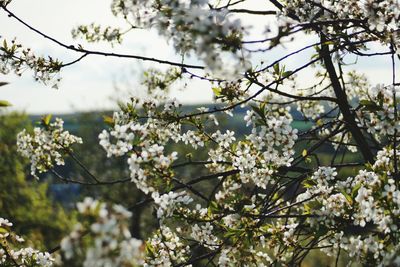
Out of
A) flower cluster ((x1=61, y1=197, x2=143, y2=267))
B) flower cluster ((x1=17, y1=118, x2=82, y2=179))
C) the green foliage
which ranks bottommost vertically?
flower cluster ((x1=61, y1=197, x2=143, y2=267))

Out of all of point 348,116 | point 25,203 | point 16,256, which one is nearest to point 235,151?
point 348,116

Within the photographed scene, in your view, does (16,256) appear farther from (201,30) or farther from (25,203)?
(25,203)

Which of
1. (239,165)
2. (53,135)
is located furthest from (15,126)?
(239,165)

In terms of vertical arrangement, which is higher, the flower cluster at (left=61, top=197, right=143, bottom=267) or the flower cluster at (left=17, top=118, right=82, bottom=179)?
the flower cluster at (left=17, top=118, right=82, bottom=179)

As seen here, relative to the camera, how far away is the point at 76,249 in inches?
79.5

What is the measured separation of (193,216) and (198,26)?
2070 mm

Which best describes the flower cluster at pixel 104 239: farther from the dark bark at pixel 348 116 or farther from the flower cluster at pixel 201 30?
the dark bark at pixel 348 116

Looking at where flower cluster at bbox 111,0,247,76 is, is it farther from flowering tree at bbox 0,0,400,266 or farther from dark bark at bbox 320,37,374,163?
dark bark at bbox 320,37,374,163

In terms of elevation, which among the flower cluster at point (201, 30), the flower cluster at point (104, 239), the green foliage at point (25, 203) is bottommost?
the flower cluster at point (104, 239)

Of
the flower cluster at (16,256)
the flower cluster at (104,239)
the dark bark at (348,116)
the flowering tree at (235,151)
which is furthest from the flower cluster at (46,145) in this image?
the flower cluster at (104,239)

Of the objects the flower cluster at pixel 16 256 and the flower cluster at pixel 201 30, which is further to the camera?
the flower cluster at pixel 16 256

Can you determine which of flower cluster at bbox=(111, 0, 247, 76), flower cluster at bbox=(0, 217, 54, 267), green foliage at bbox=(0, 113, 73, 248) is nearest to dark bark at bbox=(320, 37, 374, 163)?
flower cluster at bbox=(111, 0, 247, 76)

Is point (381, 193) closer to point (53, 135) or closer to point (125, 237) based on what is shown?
point (125, 237)

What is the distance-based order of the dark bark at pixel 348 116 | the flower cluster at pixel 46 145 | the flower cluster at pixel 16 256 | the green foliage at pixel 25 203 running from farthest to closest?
the green foliage at pixel 25 203 → the flower cluster at pixel 46 145 → the dark bark at pixel 348 116 → the flower cluster at pixel 16 256
